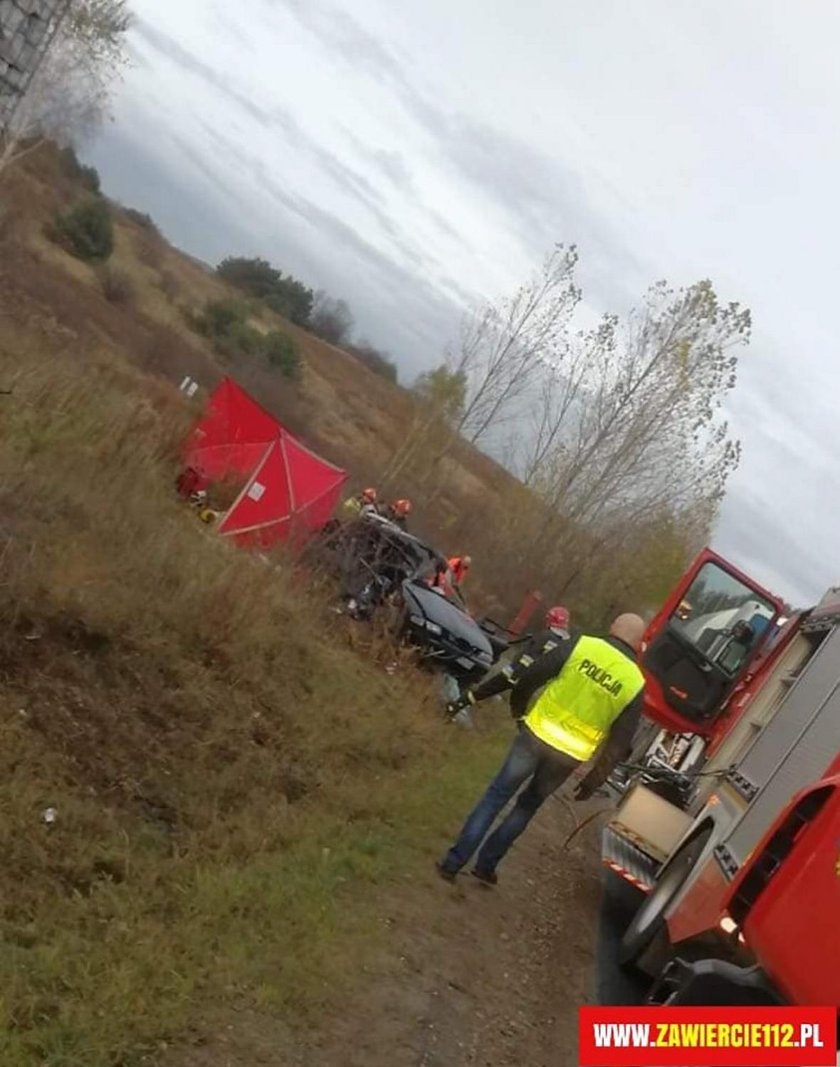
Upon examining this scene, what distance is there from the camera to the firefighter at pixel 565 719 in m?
7.18

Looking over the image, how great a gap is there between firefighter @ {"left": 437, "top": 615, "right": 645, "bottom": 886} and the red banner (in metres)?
2.19

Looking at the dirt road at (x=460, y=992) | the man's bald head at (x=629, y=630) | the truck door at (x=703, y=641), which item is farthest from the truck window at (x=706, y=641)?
the man's bald head at (x=629, y=630)

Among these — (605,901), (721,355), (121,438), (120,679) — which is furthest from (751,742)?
(721,355)

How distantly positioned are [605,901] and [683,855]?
1.92m

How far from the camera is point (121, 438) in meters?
10.3

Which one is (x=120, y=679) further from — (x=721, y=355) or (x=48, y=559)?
(x=721, y=355)

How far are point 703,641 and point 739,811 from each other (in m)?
5.70

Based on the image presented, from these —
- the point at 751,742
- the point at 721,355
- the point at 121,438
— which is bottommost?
the point at 121,438

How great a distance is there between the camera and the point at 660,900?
7.62 meters

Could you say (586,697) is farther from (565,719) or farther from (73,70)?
(73,70)

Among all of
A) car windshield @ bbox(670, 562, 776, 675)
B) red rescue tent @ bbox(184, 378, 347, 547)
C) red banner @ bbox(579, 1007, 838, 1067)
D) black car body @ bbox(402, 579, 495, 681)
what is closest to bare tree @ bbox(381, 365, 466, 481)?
red rescue tent @ bbox(184, 378, 347, 547)

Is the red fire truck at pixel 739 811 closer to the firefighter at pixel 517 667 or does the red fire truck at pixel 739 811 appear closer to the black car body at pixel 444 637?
the firefighter at pixel 517 667

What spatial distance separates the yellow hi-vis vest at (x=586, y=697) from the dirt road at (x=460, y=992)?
1.18m

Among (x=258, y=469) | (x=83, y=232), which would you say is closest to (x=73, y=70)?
(x=83, y=232)
